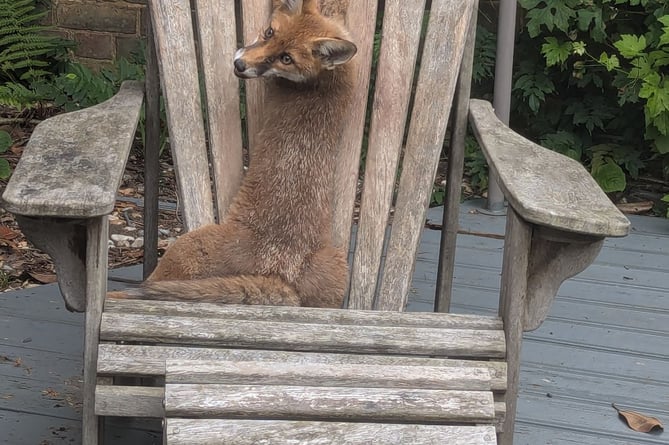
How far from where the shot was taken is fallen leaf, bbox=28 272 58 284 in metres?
3.96

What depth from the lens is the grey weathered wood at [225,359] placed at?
7.16 feet

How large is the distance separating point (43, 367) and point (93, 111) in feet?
3.32

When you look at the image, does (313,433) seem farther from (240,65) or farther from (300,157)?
(240,65)

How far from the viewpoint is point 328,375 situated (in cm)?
213

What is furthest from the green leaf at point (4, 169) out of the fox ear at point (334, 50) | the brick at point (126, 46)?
the fox ear at point (334, 50)

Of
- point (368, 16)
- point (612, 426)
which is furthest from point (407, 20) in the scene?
point (612, 426)

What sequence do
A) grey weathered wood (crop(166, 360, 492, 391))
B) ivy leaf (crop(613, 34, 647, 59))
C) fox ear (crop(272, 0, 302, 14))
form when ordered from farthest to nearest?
1. ivy leaf (crop(613, 34, 647, 59))
2. fox ear (crop(272, 0, 302, 14))
3. grey weathered wood (crop(166, 360, 492, 391))

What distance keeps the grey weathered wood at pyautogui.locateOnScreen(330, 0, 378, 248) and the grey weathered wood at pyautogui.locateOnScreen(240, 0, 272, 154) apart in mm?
259

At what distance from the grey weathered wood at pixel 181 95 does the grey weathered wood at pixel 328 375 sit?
0.85m

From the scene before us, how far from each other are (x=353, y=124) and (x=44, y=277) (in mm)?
1698

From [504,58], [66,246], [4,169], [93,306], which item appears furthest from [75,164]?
[504,58]

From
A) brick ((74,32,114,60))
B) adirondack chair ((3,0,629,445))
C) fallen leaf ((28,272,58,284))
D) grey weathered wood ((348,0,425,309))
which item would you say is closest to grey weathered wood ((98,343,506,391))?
adirondack chair ((3,0,629,445))

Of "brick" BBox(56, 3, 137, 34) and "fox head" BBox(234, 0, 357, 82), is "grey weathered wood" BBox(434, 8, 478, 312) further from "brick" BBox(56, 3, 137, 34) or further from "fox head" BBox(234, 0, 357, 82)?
"brick" BBox(56, 3, 137, 34)

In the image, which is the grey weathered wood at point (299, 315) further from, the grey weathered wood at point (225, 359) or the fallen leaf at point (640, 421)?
the fallen leaf at point (640, 421)
